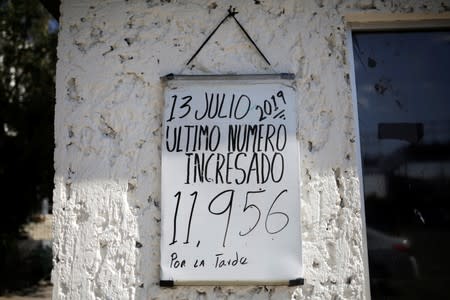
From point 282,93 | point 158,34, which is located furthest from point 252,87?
point 158,34

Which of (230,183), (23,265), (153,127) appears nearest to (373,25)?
(230,183)

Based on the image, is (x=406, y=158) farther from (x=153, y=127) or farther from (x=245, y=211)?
(x=153, y=127)

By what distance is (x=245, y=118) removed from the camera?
2.51 meters

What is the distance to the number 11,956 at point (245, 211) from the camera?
239 centimetres

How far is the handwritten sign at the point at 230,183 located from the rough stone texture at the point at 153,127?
0.08 metres

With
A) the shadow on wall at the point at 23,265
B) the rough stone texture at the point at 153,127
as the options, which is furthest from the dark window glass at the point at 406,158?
the shadow on wall at the point at 23,265

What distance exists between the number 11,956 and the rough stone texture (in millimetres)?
134

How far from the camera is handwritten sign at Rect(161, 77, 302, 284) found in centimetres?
236

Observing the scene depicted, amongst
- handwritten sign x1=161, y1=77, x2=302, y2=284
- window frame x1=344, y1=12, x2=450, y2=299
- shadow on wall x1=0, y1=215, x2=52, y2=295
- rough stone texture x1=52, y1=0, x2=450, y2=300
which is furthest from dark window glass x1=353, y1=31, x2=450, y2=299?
shadow on wall x1=0, y1=215, x2=52, y2=295

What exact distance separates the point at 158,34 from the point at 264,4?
712 millimetres

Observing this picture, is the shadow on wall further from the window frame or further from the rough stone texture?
the window frame

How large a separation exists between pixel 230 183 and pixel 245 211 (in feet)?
0.62

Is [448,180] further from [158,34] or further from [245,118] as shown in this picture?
[158,34]

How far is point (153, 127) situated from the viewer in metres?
2.51
